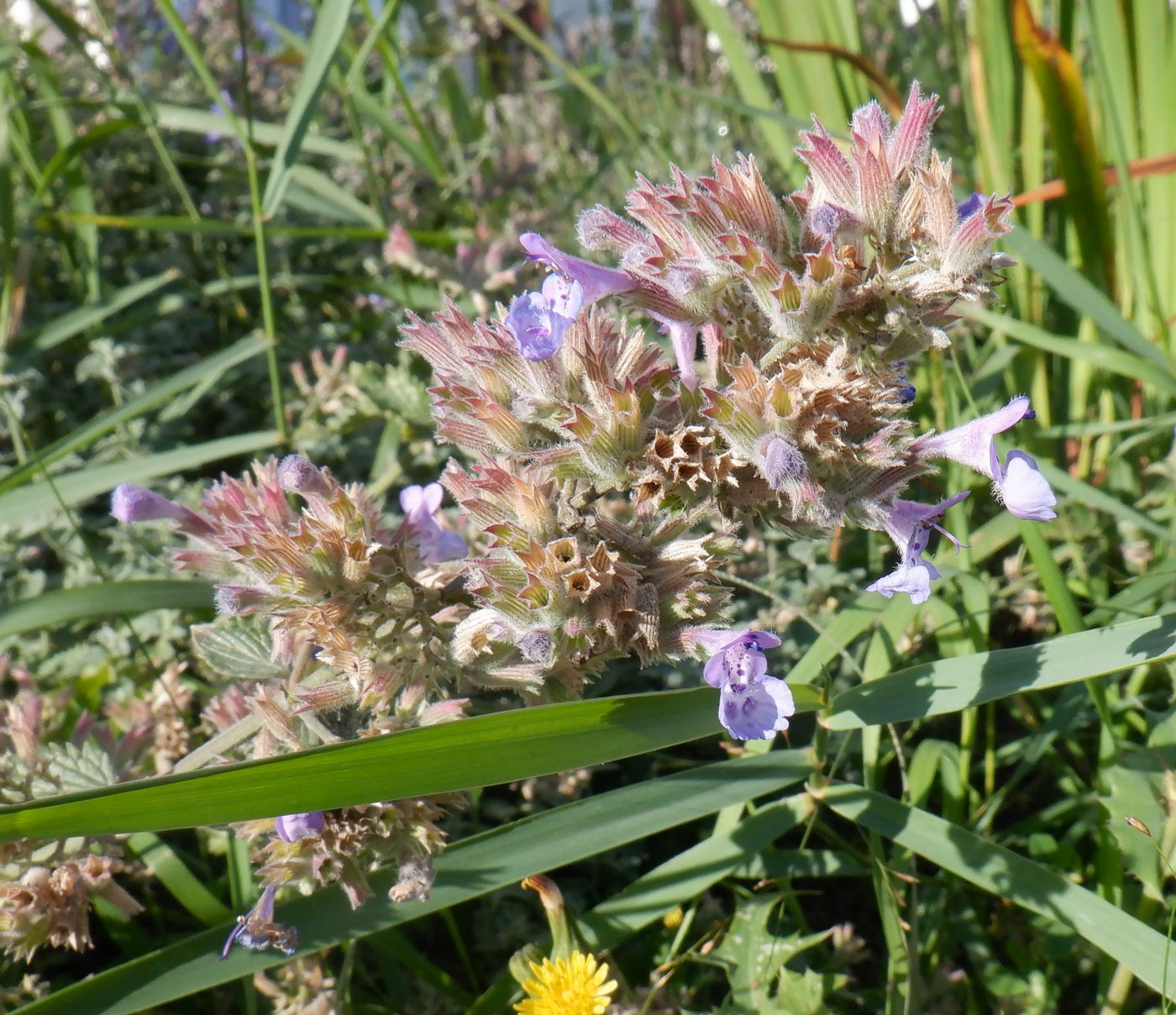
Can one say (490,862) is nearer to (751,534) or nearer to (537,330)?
(537,330)

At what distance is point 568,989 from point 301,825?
17.2 inches

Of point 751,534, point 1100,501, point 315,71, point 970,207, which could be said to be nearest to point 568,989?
point 751,534

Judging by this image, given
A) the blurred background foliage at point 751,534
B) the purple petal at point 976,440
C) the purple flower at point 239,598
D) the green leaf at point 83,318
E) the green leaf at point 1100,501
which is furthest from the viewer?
the green leaf at point 83,318

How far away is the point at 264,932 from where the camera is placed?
4.38 feet

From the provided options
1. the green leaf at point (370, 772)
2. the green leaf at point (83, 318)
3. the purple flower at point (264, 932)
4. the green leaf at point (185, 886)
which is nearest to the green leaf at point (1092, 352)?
the green leaf at point (370, 772)

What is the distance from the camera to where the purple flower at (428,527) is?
162 cm

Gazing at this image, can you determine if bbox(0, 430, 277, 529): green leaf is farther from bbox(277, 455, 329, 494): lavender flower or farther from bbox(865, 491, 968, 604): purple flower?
bbox(865, 491, 968, 604): purple flower

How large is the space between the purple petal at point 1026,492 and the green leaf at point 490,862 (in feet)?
1.84

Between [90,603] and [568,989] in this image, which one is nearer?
[568,989]

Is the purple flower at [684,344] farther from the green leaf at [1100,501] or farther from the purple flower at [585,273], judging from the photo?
the green leaf at [1100,501]

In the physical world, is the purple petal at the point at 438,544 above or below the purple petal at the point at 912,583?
below

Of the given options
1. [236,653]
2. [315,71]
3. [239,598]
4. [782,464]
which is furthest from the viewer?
[315,71]

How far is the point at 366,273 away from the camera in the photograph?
10.7 feet

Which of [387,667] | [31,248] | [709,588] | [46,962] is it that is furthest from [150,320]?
[709,588]
